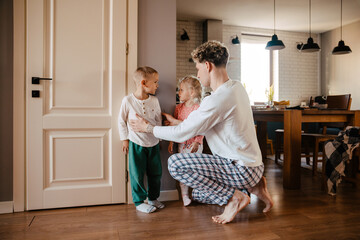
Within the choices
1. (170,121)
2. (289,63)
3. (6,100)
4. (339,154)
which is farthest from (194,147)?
(289,63)

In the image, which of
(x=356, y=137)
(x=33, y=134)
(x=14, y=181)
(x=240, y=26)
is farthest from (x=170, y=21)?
(x=240, y=26)

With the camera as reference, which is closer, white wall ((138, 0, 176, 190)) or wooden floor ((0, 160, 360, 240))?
wooden floor ((0, 160, 360, 240))

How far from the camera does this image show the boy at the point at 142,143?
208 cm

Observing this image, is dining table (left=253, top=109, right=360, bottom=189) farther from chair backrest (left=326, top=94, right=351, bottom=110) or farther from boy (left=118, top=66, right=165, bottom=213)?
chair backrest (left=326, top=94, right=351, bottom=110)

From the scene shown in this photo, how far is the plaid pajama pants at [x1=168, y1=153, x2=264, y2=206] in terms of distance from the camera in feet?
5.84

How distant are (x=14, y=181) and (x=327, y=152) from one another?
2.68 meters

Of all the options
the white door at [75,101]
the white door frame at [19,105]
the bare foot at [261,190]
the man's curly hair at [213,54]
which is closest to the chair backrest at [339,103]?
the bare foot at [261,190]

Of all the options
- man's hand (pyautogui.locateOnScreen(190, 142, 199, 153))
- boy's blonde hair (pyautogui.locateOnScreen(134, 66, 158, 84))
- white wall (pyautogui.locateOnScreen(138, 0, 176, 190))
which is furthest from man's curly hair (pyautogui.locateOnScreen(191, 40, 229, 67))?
man's hand (pyautogui.locateOnScreen(190, 142, 199, 153))

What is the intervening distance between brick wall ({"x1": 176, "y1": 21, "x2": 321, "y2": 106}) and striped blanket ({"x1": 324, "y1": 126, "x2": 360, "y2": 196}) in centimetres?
414

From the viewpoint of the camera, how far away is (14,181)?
202 centimetres

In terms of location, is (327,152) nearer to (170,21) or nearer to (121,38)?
(170,21)

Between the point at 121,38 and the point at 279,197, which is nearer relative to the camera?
the point at 121,38

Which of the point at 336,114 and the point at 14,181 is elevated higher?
the point at 336,114

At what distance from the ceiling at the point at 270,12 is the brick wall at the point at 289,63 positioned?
220 mm
